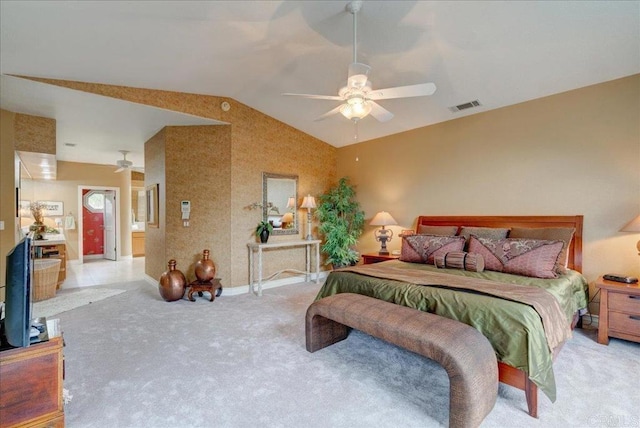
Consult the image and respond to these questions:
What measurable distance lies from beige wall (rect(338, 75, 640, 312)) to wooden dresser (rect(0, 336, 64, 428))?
4584 millimetres

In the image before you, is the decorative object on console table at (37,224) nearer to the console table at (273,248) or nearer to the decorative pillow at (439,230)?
the console table at (273,248)

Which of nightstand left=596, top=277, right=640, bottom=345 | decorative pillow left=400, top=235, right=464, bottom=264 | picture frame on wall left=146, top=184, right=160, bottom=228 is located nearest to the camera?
nightstand left=596, top=277, right=640, bottom=345

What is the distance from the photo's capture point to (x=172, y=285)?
4270 mm

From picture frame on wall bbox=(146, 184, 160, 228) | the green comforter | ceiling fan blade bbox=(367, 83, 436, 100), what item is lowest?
the green comforter

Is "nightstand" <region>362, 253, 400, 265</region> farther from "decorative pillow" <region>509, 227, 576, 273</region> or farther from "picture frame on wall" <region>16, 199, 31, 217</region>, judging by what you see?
"picture frame on wall" <region>16, 199, 31, 217</region>

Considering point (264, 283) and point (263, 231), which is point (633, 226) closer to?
point (263, 231)

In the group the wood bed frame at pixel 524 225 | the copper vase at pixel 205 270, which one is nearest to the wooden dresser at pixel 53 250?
the copper vase at pixel 205 270

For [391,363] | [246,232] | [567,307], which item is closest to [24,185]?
[246,232]

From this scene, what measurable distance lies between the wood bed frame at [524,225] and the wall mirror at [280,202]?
2.26 m

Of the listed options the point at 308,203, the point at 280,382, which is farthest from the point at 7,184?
the point at 280,382

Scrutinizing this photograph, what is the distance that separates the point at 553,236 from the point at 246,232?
4207 millimetres

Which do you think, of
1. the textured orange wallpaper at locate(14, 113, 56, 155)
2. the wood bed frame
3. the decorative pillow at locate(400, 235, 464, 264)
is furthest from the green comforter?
the textured orange wallpaper at locate(14, 113, 56, 155)

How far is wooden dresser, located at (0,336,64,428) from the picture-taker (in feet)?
4.49

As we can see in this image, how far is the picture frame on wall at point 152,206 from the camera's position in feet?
16.7
